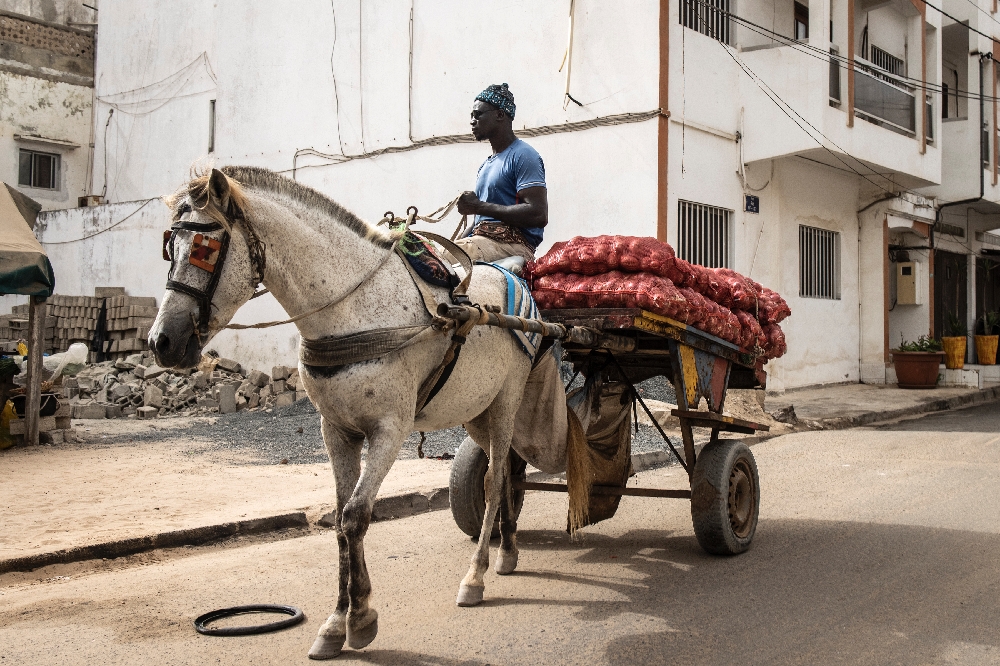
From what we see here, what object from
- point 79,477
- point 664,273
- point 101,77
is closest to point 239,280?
point 664,273

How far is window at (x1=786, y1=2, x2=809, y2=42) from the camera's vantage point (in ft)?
48.5

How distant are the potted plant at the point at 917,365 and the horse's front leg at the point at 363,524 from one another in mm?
15345

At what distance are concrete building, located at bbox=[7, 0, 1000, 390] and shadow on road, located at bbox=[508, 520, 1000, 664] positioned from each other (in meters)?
6.99

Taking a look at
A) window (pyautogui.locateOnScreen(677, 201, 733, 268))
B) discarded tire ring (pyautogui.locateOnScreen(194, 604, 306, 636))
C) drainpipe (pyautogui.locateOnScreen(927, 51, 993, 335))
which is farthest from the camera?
drainpipe (pyautogui.locateOnScreen(927, 51, 993, 335))

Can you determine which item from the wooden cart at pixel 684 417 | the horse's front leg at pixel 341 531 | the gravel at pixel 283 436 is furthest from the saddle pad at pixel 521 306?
the gravel at pixel 283 436

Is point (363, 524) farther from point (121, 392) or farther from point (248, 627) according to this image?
point (121, 392)

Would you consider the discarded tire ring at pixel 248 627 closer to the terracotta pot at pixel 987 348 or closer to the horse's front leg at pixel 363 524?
the horse's front leg at pixel 363 524

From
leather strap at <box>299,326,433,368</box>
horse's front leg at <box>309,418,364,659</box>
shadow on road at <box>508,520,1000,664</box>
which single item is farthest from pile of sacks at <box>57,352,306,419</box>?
leather strap at <box>299,326,433,368</box>

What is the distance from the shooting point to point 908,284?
17953 millimetres

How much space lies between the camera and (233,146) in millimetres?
17484

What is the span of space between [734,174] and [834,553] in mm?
9323

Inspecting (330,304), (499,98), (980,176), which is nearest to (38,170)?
(499,98)

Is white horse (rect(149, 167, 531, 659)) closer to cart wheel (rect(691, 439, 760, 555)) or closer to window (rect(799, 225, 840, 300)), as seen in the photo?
cart wheel (rect(691, 439, 760, 555))

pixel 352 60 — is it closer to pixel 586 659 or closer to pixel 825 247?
pixel 825 247
